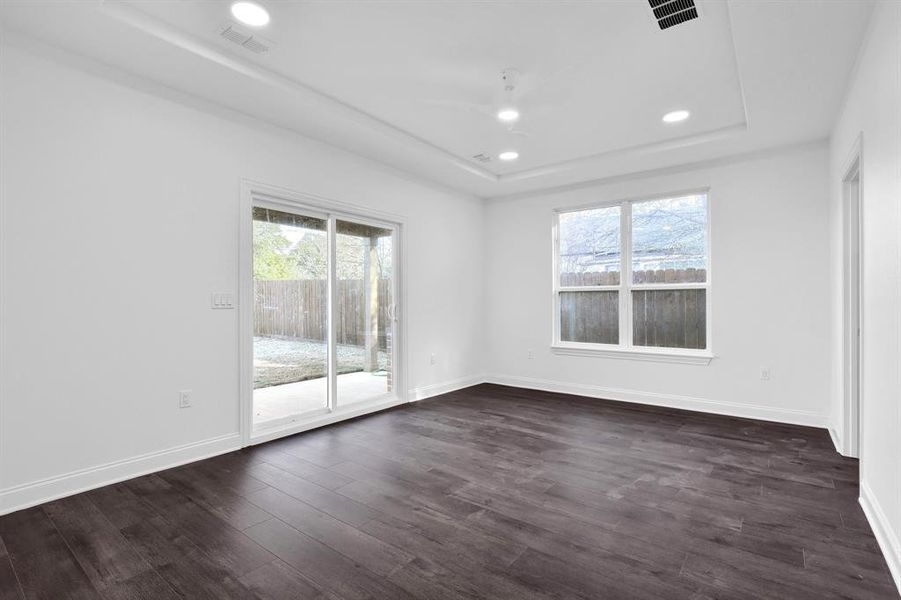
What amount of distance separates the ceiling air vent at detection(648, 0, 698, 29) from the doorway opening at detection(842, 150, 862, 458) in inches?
70.4

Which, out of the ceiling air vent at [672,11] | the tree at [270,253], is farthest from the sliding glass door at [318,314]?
the ceiling air vent at [672,11]

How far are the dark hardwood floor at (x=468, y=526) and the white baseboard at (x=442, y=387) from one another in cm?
156

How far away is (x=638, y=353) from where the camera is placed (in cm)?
525

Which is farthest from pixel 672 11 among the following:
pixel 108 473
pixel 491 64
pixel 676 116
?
pixel 108 473

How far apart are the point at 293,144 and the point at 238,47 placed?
1.25 meters

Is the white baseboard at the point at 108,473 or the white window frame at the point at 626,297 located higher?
the white window frame at the point at 626,297

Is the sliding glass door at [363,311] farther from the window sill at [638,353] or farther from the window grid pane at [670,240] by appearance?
the window grid pane at [670,240]

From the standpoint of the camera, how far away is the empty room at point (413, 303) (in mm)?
2156

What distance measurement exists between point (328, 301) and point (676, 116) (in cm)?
352

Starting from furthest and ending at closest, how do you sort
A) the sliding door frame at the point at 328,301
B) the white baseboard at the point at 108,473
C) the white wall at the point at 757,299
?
the white wall at the point at 757,299, the sliding door frame at the point at 328,301, the white baseboard at the point at 108,473

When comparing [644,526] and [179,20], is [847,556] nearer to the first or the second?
[644,526]

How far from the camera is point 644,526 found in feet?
7.89

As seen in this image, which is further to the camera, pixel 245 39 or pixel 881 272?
pixel 245 39

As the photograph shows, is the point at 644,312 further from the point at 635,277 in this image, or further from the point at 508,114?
the point at 508,114
